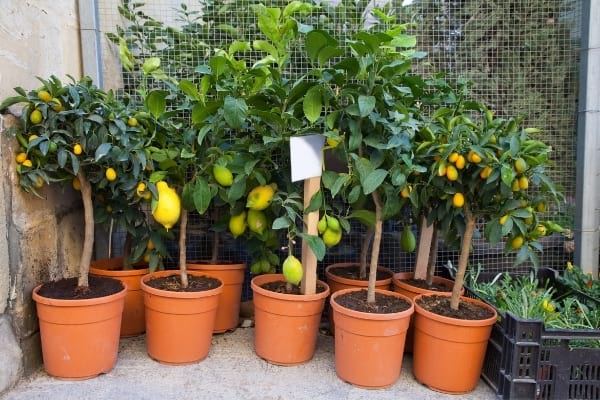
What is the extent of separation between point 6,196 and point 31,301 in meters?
0.45

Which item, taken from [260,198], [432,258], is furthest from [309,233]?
[432,258]

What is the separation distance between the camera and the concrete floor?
1778 mm

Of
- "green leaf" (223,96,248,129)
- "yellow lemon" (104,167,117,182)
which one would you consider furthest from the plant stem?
"yellow lemon" (104,167,117,182)

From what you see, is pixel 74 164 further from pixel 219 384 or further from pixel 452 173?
pixel 452 173

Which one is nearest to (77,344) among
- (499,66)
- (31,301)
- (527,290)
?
(31,301)

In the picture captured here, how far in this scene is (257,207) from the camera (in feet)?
6.45

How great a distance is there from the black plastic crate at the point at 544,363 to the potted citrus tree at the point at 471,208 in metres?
0.11

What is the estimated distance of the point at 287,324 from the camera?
77.7 inches

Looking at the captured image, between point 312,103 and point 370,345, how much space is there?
0.96 m

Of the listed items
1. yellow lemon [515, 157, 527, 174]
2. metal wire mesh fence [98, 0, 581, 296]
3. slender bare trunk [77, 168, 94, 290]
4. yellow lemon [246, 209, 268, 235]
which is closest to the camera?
yellow lemon [515, 157, 527, 174]

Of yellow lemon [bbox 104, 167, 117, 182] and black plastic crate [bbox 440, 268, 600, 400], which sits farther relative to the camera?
yellow lemon [bbox 104, 167, 117, 182]

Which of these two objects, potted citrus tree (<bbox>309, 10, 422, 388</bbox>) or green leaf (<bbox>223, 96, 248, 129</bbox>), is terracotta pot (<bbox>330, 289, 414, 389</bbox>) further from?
green leaf (<bbox>223, 96, 248, 129</bbox>)

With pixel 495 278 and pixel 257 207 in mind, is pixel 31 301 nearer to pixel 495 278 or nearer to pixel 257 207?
pixel 257 207

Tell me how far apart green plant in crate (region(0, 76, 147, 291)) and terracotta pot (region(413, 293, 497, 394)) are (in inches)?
52.3
